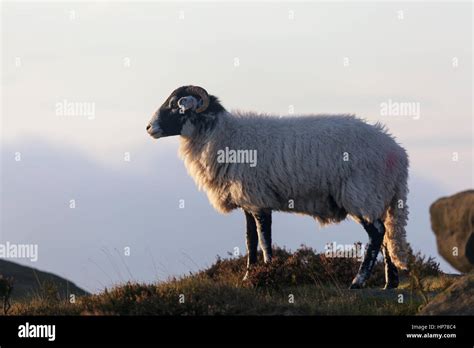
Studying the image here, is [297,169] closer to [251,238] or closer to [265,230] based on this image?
[265,230]

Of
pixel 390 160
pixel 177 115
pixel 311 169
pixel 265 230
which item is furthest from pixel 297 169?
pixel 177 115

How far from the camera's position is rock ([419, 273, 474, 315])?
13.1m

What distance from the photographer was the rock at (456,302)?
42.9ft

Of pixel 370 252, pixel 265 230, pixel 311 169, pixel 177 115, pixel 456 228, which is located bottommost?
pixel 370 252

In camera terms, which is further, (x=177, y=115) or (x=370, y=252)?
(x=177, y=115)

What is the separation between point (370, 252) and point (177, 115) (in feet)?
16.8

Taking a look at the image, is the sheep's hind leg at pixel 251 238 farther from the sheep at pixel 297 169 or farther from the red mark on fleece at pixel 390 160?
the red mark on fleece at pixel 390 160

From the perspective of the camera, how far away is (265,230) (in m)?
17.2

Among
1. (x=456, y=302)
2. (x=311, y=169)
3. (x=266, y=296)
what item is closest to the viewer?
(x=456, y=302)

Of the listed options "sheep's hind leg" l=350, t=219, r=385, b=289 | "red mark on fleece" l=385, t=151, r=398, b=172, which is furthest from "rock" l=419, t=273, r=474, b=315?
"red mark on fleece" l=385, t=151, r=398, b=172

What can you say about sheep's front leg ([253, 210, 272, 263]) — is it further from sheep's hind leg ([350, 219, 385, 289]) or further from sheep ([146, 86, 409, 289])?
sheep's hind leg ([350, 219, 385, 289])

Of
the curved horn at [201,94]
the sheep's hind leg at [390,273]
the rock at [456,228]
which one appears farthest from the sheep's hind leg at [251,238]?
the rock at [456,228]

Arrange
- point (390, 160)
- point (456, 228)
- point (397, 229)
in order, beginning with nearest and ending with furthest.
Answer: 1. point (390, 160)
2. point (397, 229)
3. point (456, 228)

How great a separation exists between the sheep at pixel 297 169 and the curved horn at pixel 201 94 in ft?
0.07
